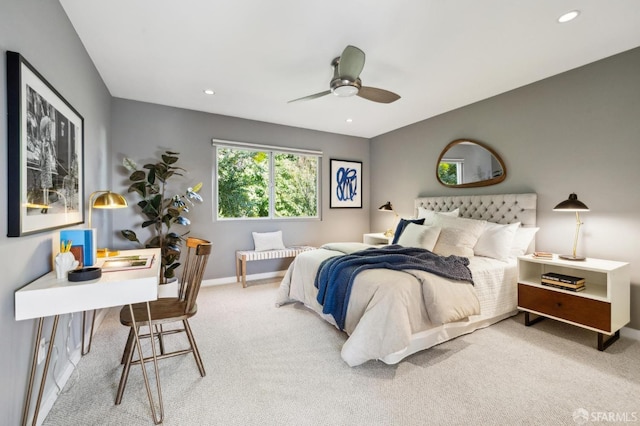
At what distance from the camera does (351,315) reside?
2.39 m

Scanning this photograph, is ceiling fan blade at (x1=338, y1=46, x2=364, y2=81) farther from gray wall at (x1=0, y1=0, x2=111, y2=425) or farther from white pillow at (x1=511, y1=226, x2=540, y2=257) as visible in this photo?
white pillow at (x1=511, y1=226, x2=540, y2=257)

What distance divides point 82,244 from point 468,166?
422cm

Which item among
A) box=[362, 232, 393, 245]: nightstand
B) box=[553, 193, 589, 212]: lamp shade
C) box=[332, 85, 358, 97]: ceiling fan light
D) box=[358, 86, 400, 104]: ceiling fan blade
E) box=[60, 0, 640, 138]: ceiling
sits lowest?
box=[362, 232, 393, 245]: nightstand

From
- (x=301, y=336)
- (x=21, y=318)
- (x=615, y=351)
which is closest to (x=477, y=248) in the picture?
(x=615, y=351)

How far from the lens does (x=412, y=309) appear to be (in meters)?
2.26

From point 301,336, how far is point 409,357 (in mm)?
951

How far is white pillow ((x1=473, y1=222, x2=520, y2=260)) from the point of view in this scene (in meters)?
3.20

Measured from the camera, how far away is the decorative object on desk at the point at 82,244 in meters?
1.87

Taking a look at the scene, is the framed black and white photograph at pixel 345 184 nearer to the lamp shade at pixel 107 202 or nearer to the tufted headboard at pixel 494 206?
the tufted headboard at pixel 494 206

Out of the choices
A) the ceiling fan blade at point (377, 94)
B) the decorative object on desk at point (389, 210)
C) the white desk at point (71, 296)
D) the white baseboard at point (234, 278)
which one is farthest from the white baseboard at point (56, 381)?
the decorative object on desk at point (389, 210)

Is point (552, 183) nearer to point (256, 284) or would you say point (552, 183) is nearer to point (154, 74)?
point (256, 284)

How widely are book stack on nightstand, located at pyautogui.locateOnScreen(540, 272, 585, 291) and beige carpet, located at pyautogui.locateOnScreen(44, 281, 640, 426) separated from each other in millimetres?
455

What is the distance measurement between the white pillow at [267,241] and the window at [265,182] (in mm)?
337

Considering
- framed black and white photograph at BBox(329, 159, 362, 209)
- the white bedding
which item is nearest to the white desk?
the white bedding
